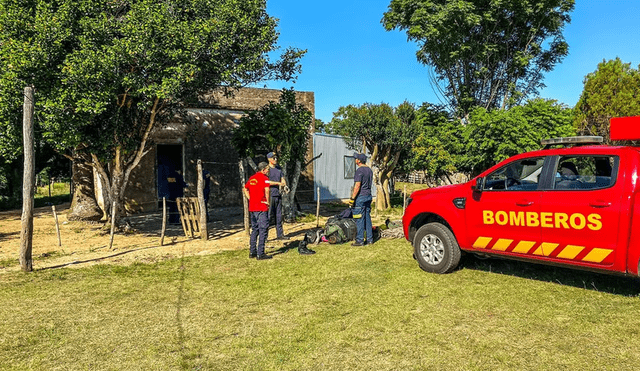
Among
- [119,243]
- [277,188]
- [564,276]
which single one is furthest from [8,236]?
[564,276]

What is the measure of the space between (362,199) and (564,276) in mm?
3733

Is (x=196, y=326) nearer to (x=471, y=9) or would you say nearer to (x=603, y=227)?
(x=603, y=227)

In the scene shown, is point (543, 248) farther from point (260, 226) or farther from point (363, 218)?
point (260, 226)

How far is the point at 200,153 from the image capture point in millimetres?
16875

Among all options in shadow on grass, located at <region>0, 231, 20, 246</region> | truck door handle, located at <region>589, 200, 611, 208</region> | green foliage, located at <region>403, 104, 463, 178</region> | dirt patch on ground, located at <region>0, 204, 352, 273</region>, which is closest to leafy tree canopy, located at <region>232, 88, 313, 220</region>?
dirt patch on ground, located at <region>0, 204, 352, 273</region>

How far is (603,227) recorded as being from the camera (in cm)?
452

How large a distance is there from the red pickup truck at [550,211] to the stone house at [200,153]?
11033mm

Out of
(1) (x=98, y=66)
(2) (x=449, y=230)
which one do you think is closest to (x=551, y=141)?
(2) (x=449, y=230)

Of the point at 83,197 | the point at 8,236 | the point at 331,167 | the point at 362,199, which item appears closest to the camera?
the point at 362,199

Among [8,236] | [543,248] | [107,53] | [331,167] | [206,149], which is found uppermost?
[107,53]

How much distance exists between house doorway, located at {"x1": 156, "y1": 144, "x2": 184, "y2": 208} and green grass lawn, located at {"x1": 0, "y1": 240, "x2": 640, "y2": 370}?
30.1 feet

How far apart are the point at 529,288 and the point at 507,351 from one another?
2064 millimetres

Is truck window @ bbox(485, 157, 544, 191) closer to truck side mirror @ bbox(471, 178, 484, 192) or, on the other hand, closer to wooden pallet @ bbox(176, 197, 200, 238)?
truck side mirror @ bbox(471, 178, 484, 192)

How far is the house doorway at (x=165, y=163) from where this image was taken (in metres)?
16.0
